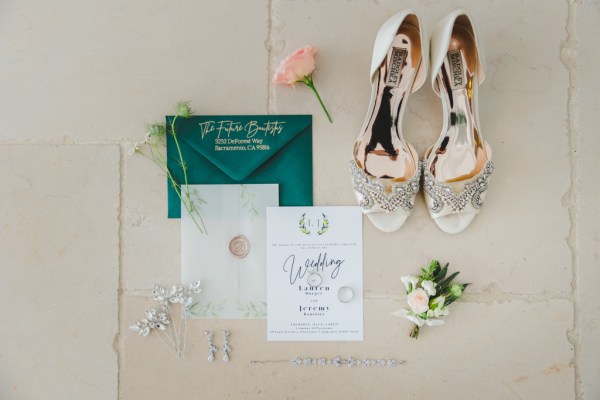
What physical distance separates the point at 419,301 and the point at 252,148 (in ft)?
1.68

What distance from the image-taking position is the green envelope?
0.91 metres

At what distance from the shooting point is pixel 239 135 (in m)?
0.91

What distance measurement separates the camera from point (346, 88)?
36.1 inches

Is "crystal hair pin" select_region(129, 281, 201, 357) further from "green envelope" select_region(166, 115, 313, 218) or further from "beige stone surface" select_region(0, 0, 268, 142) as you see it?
"beige stone surface" select_region(0, 0, 268, 142)

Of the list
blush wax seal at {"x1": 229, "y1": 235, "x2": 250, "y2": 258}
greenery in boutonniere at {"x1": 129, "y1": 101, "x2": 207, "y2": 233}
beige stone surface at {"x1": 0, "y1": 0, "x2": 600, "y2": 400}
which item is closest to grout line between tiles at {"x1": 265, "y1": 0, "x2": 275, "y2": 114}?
beige stone surface at {"x1": 0, "y1": 0, "x2": 600, "y2": 400}

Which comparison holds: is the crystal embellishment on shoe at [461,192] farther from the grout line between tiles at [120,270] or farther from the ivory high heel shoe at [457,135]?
the grout line between tiles at [120,270]

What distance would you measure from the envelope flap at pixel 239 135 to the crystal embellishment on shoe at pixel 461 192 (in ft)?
1.07

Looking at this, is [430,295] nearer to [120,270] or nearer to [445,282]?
[445,282]

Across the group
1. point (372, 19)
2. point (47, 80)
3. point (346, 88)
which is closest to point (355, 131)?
point (346, 88)

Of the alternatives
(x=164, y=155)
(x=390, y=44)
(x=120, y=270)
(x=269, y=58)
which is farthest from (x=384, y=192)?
(x=120, y=270)

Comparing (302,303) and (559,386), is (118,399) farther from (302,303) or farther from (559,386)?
(559,386)

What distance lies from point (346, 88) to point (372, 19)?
175 mm

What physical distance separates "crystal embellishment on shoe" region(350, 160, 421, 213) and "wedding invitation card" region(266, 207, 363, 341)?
0.21ft

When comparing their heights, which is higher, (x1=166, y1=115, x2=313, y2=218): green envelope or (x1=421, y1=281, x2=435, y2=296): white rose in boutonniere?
(x1=166, y1=115, x2=313, y2=218): green envelope
